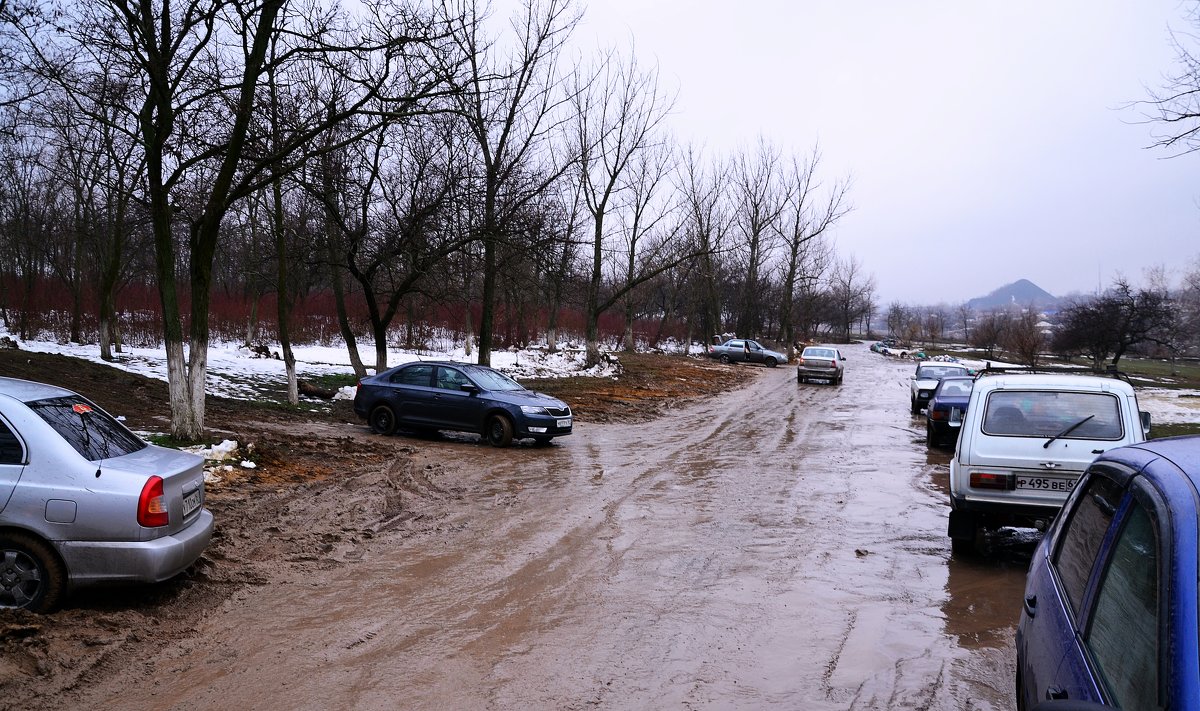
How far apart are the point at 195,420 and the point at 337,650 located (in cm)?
753

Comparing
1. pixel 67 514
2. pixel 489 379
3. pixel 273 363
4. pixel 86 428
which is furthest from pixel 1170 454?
pixel 273 363

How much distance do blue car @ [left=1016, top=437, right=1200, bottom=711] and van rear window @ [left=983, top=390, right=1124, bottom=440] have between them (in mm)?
4766

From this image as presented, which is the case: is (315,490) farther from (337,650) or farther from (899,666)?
(899,666)

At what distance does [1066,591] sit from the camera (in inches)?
123

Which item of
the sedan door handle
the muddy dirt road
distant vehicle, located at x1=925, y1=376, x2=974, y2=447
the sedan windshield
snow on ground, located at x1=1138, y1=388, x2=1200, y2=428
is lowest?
snow on ground, located at x1=1138, y1=388, x2=1200, y2=428

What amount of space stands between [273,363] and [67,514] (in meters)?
24.8

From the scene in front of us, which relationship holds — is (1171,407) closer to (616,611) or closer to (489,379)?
(489,379)

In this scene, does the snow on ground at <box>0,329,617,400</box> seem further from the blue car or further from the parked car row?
the blue car

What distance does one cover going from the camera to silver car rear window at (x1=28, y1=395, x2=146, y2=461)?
565cm

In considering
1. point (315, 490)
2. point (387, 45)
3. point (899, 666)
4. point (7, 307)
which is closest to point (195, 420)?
point (315, 490)

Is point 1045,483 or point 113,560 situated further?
point 1045,483

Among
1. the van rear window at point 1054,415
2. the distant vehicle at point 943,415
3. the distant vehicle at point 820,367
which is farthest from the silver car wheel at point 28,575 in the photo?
the distant vehicle at point 820,367

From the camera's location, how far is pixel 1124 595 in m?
2.43

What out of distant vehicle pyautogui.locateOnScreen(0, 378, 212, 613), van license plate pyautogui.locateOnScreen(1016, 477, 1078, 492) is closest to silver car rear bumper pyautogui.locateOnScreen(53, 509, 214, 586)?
distant vehicle pyautogui.locateOnScreen(0, 378, 212, 613)
